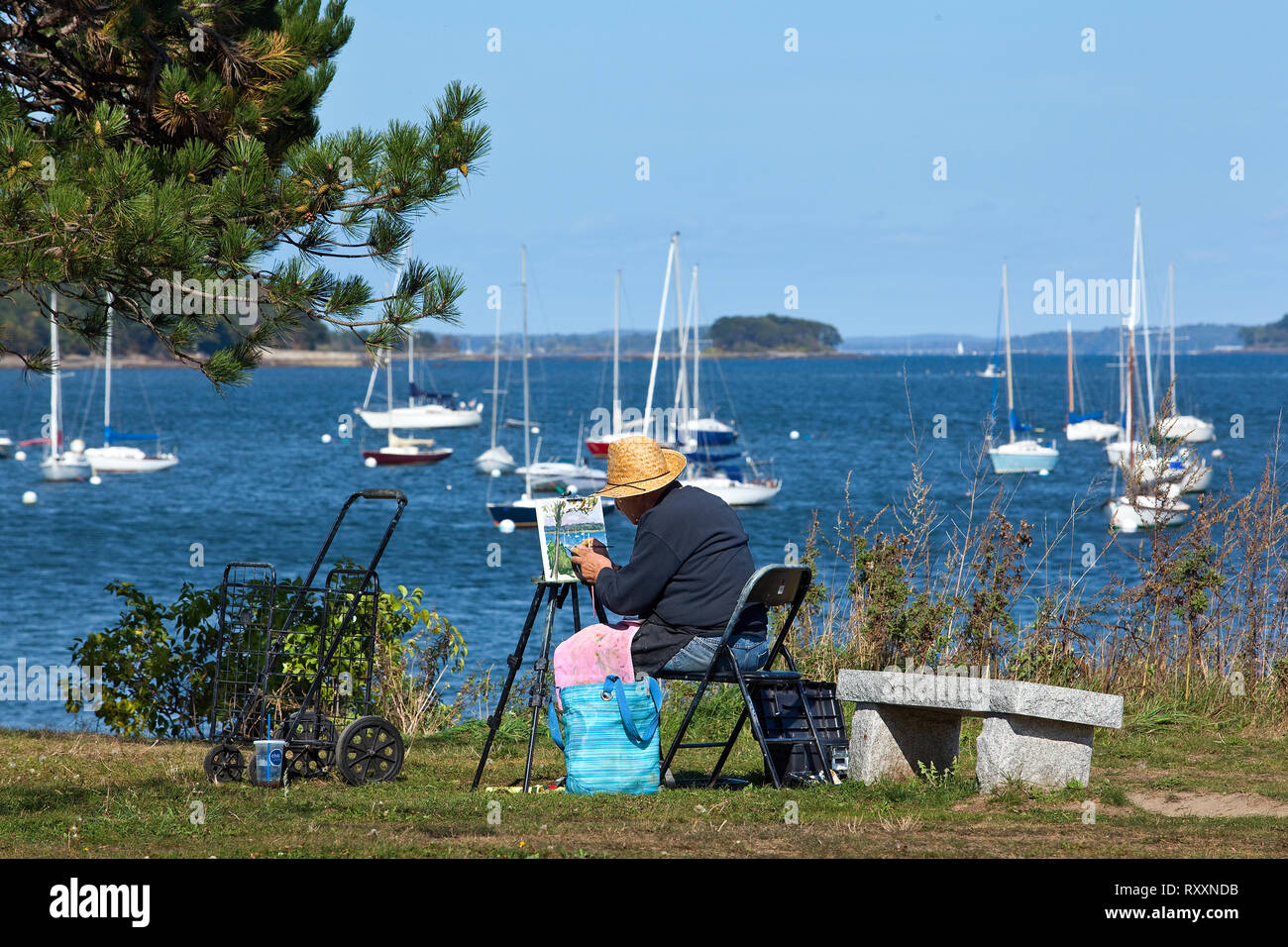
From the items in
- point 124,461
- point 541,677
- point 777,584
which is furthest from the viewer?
point 124,461

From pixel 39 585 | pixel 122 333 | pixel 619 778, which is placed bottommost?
pixel 39 585

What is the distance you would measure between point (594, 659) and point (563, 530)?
1.89 feet

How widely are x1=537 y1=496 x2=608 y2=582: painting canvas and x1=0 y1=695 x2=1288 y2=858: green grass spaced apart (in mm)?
940

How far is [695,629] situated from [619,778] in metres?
0.69

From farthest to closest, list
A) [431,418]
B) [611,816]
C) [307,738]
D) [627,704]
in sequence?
[431,418]
[307,738]
[627,704]
[611,816]

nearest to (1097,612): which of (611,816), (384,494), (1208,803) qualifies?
(1208,803)

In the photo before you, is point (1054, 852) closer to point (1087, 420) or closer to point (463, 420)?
point (1087, 420)

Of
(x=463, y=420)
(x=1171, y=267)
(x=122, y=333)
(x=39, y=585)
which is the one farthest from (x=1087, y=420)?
(x=122, y=333)

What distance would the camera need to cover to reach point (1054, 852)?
4590 millimetres

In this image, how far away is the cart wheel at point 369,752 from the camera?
6.05 metres

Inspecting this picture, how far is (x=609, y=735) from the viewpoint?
222 inches

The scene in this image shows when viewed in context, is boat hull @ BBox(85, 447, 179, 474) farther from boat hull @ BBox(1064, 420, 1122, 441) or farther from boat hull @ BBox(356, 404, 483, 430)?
boat hull @ BBox(1064, 420, 1122, 441)

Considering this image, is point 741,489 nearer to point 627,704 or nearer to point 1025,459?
point 1025,459
